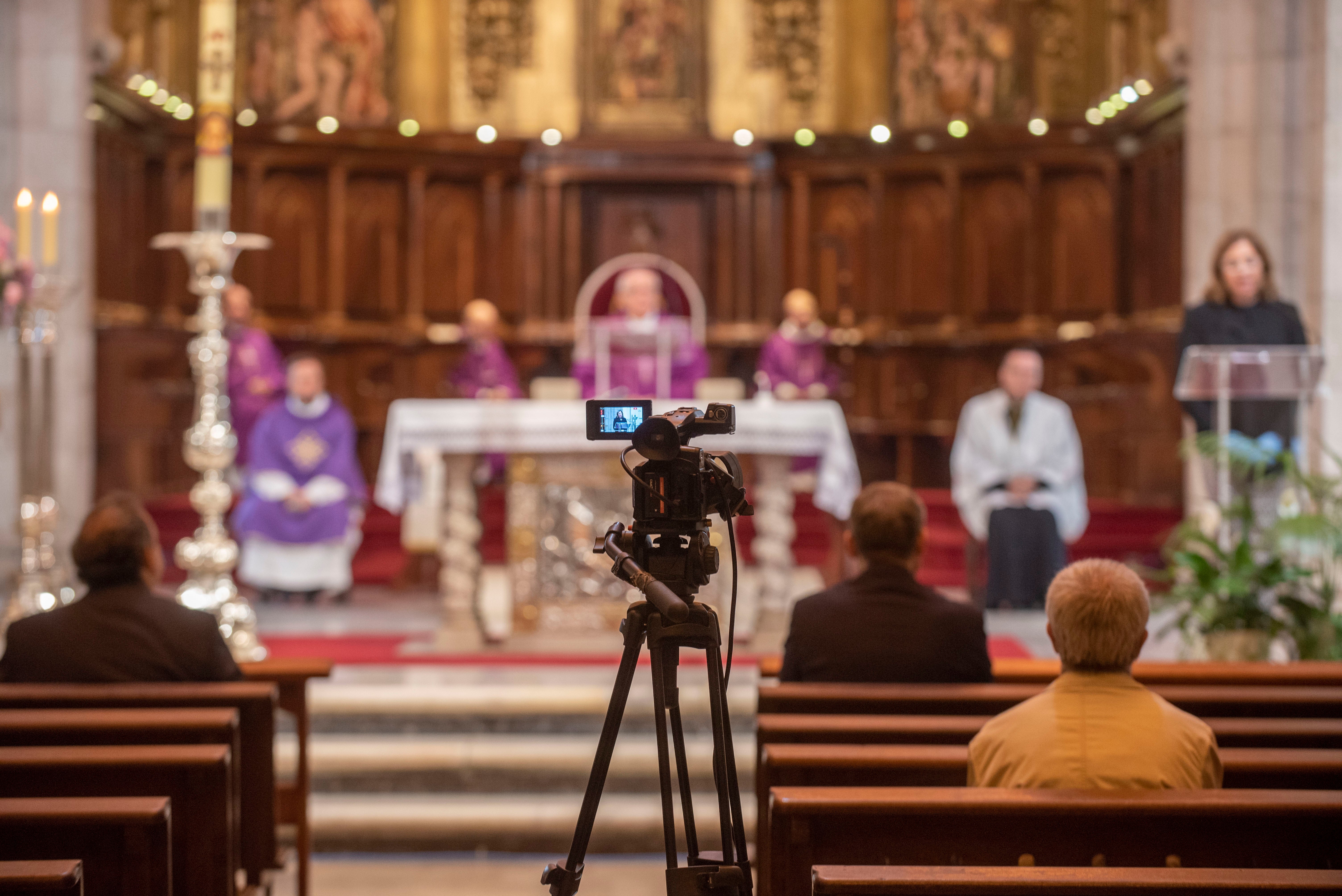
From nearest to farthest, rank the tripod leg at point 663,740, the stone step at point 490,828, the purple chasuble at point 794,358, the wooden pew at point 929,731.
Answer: the tripod leg at point 663,740 → the wooden pew at point 929,731 → the stone step at point 490,828 → the purple chasuble at point 794,358

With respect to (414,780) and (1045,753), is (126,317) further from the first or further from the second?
(1045,753)

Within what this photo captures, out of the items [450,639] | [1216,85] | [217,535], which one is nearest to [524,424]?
[450,639]

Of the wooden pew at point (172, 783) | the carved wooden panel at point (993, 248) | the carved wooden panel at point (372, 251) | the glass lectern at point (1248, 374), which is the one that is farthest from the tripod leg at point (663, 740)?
the carved wooden panel at point (372, 251)

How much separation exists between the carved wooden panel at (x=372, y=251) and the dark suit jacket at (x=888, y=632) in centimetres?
882

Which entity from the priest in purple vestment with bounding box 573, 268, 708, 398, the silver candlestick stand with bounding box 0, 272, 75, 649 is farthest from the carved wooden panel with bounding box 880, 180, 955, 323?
the silver candlestick stand with bounding box 0, 272, 75, 649

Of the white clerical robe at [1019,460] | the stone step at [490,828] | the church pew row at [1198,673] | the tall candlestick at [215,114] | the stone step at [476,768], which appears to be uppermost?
the tall candlestick at [215,114]

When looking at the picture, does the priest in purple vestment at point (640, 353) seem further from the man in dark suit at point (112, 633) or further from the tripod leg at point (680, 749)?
the tripod leg at point (680, 749)

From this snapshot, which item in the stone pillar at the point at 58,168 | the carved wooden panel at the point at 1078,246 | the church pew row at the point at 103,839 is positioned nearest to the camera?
the church pew row at the point at 103,839

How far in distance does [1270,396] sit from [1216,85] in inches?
121

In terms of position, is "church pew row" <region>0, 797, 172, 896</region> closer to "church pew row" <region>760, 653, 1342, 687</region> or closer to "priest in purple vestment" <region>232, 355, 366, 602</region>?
"church pew row" <region>760, 653, 1342, 687</region>

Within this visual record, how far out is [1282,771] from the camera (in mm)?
2732

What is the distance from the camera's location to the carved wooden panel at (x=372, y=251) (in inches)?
459

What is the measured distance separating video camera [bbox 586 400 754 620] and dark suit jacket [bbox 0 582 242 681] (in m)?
1.62

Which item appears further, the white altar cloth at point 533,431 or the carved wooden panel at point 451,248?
the carved wooden panel at point 451,248
